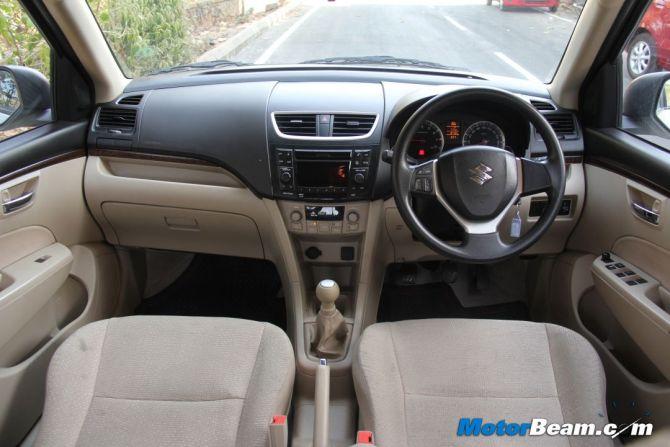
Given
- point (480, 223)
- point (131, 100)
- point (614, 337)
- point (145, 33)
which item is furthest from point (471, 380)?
point (145, 33)

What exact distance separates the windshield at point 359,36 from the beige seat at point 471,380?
123cm

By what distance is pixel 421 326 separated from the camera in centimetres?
179

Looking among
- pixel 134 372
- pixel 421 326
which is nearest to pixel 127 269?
pixel 134 372

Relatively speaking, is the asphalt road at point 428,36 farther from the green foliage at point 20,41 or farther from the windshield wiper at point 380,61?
the green foliage at point 20,41

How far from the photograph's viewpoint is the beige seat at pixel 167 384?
1.44 m

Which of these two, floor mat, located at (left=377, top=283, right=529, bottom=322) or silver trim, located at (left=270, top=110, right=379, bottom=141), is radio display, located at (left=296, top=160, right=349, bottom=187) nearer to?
silver trim, located at (left=270, top=110, right=379, bottom=141)

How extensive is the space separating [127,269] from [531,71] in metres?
2.20

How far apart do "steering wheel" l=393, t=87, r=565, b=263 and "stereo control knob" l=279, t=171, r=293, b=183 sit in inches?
20.3

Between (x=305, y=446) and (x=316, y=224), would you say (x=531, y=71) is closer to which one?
(x=316, y=224)

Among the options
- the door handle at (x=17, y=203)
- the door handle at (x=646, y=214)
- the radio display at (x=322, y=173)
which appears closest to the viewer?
the door handle at (x=646, y=214)

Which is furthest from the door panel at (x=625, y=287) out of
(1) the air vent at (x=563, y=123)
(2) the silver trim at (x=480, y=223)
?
(2) the silver trim at (x=480, y=223)

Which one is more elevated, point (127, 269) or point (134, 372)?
point (134, 372)

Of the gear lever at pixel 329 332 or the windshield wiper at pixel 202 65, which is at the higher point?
the windshield wiper at pixel 202 65

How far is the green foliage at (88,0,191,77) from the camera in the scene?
2.37m
